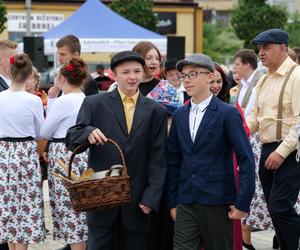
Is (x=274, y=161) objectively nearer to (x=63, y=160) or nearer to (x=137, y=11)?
(x=63, y=160)

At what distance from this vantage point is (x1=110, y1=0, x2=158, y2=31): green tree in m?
39.9

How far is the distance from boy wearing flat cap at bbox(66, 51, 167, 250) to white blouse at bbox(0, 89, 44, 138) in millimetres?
1876

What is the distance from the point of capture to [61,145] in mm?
8070

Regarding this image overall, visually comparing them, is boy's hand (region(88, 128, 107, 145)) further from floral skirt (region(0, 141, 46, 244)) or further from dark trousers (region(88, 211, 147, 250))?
floral skirt (region(0, 141, 46, 244))

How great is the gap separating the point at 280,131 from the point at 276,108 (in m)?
0.20

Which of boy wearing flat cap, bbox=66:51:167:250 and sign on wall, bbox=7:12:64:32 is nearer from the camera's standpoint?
boy wearing flat cap, bbox=66:51:167:250

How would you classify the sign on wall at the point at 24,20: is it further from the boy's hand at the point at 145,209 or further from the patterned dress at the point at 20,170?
the boy's hand at the point at 145,209

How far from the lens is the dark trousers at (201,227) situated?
5953 mm

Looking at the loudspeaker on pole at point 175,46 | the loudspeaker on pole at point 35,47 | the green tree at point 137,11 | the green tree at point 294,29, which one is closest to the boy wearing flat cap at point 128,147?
the loudspeaker on pole at point 35,47

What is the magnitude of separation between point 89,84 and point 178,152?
9.12 ft

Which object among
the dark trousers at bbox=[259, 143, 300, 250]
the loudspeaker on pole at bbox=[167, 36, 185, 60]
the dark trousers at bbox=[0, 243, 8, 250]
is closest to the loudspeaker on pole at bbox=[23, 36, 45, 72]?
the loudspeaker on pole at bbox=[167, 36, 185, 60]

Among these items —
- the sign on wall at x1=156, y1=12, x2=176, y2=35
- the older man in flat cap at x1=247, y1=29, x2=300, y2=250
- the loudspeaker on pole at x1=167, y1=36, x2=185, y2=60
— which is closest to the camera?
the older man in flat cap at x1=247, y1=29, x2=300, y2=250

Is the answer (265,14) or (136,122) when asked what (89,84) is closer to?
(136,122)

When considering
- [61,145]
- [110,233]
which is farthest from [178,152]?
[61,145]
